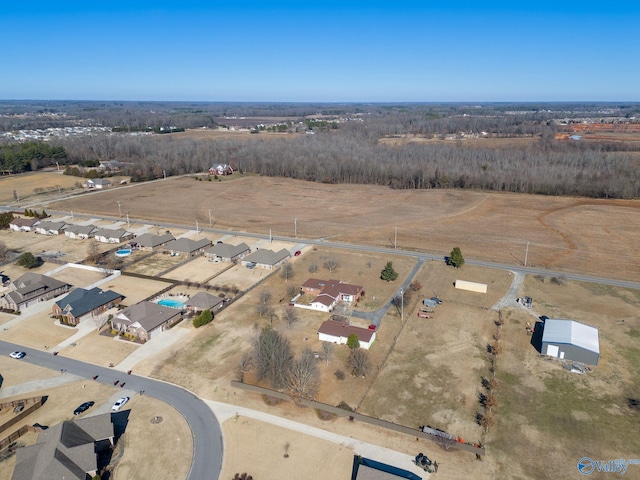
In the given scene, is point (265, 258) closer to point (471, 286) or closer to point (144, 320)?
point (144, 320)

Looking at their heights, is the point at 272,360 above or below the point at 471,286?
above

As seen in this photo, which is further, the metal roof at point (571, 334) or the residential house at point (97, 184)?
the residential house at point (97, 184)

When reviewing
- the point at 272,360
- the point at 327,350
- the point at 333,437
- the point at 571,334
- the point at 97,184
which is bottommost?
the point at 333,437

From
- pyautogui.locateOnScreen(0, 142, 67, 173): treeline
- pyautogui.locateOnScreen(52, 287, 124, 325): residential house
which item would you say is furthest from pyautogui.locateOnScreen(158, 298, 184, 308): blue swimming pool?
pyautogui.locateOnScreen(0, 142, 67, 173): treeline

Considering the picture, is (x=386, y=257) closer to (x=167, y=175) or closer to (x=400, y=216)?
(x=400, y=216)

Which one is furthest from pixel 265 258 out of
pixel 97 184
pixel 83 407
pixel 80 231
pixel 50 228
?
pixel 97 184

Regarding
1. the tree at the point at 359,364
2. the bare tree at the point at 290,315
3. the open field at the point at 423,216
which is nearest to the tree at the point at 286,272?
the bare tree at the point at 290,315

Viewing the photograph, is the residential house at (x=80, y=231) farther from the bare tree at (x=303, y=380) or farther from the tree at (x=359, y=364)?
the tree at (x=359, y=364)
